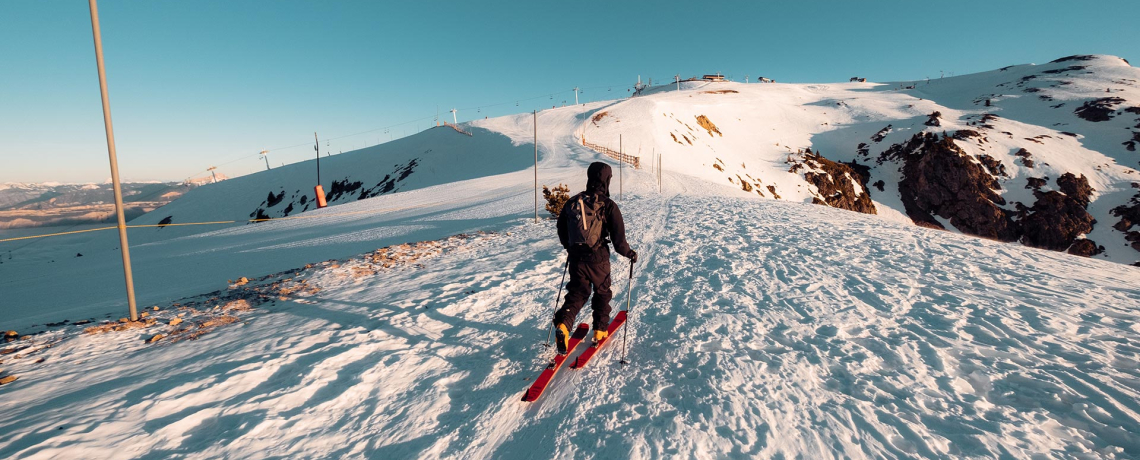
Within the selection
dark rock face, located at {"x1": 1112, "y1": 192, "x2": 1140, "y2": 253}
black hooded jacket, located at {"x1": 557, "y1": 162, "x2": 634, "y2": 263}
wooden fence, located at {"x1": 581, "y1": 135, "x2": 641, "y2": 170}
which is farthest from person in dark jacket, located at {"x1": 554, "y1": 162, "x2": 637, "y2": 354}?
dark rock face, located at {"x1": 1112, "y1": 192, "x2": 1140, "y2": 253}

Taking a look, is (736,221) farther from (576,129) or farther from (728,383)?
(576,129)

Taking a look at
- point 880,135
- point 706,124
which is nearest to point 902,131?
point 880,135

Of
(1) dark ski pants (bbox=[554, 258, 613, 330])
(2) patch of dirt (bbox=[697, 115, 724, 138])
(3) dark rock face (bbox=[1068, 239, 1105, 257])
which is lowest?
(3) dark rock face (bbox=[1068, 239, 1105, 257])

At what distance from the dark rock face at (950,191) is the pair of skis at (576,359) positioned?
181 feet

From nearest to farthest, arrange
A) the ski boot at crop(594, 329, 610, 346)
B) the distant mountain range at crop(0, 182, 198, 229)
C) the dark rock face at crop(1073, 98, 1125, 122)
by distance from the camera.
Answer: the ski boot at crop(594, 329, 610, 346)
the dark rock face at crop(1073, 98, 1125, 122)
the distant mountain range at crop(0, 182, 198, 229)

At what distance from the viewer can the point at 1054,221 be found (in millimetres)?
39625

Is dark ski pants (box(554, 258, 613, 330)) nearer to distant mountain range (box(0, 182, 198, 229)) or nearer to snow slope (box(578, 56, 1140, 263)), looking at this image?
snow slope (box(578, 56, 1140, 263))

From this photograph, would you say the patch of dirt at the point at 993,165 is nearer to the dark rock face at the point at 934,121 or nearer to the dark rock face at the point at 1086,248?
the dark rock face at the point at 1086,248

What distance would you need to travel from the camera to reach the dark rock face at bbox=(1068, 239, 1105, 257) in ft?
122

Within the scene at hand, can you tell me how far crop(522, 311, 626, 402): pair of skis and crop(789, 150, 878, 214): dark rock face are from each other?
48910mm

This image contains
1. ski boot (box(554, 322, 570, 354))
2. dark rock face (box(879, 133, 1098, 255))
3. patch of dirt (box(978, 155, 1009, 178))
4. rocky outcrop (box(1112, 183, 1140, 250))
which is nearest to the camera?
ski boot (box(554, 322, 570, 354))

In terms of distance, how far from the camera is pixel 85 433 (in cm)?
301

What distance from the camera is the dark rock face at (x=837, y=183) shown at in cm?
4732

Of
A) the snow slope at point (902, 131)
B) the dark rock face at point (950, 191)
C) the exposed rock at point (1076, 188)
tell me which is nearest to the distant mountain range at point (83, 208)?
the snow slope at point (902, 131)
